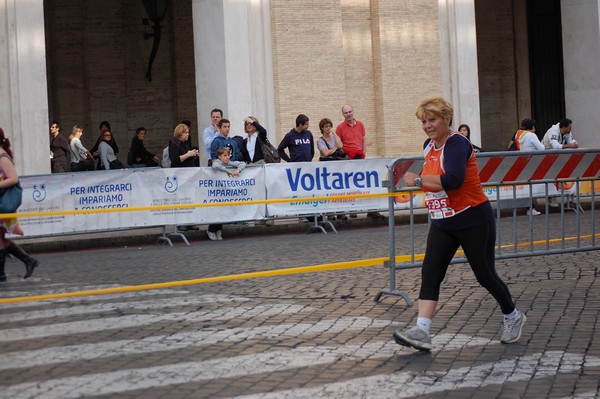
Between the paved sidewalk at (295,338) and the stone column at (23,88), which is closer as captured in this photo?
the paved sidewalk at (295,338)

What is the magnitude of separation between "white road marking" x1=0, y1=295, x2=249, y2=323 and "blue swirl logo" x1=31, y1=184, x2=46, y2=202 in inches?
281

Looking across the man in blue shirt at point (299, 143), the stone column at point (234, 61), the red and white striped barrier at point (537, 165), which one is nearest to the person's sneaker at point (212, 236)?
the man in blue shirt at point (299, 143)

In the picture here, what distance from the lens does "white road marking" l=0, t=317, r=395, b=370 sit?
8375 millimetres

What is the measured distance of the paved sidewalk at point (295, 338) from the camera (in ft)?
24.0

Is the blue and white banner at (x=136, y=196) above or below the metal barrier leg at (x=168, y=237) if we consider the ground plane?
above

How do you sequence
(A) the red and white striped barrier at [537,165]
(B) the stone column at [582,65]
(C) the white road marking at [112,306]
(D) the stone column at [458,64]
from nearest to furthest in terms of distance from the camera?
(C) the white road marking at [112,306] < (A) the red and white striped barrier at [537,165] < (D) the stone column at [458,64] < (B) the stone column at [582,65]

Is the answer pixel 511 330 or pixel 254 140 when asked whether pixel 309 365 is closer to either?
pixel 511 330

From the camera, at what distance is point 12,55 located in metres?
22.9

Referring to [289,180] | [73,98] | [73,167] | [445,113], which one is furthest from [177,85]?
[445,113]

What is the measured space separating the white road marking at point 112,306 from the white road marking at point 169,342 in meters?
1.66

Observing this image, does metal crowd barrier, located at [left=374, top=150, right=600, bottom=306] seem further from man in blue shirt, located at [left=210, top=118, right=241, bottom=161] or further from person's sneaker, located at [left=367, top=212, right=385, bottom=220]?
person's sneaker, located at [left=367, top=212, right=385, bottom=220]

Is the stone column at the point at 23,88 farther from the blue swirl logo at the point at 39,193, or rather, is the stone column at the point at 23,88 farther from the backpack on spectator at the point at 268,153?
the blue swirl logo at the point at 39,193

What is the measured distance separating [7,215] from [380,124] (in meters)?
14.5

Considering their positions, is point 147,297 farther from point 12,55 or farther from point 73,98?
point 73,98
